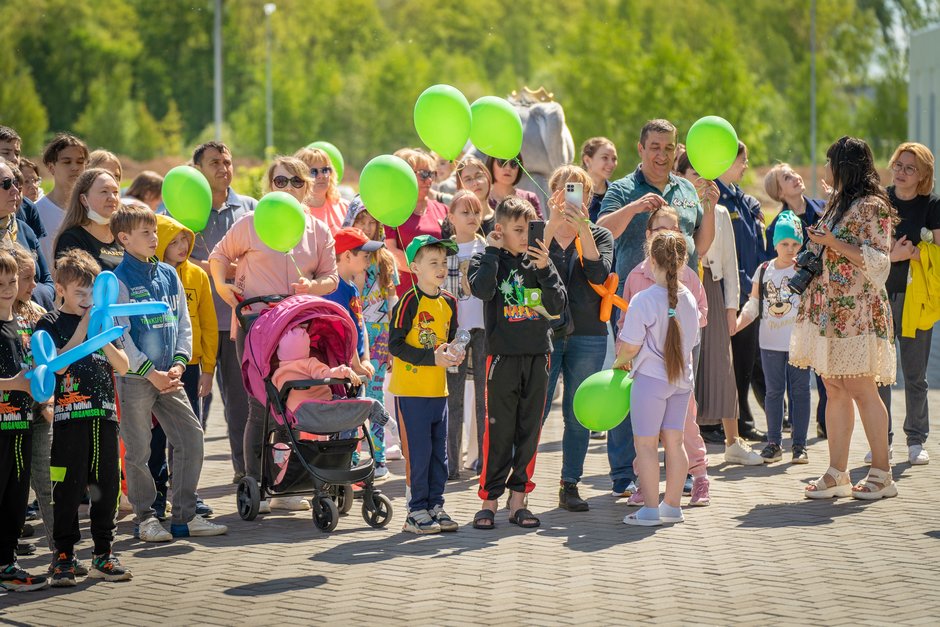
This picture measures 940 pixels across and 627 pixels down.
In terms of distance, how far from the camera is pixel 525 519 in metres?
7.54

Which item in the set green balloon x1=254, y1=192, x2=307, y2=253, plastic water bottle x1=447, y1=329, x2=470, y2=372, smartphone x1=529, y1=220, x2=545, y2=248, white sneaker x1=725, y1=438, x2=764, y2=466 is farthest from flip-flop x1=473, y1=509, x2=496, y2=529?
white sneaker x1=725, y1=438, x2=764, y2=466

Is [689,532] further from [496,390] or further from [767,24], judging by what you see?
[767,24]

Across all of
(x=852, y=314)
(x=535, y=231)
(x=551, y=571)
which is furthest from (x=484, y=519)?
(x=852, y=314)

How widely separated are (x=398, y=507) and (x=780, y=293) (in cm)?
343

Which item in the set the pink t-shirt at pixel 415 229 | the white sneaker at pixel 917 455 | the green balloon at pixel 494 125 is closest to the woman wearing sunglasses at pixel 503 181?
the pink t-shirt at pixel 415 229

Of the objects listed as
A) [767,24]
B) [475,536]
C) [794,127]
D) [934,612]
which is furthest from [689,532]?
[767,24]

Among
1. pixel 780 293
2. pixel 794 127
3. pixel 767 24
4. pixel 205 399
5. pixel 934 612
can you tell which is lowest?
pixel 934 612

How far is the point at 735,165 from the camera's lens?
9812 mm

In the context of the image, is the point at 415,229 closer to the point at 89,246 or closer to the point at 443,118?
the point at 443,118

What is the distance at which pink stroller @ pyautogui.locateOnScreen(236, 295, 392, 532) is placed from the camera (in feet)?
24.6

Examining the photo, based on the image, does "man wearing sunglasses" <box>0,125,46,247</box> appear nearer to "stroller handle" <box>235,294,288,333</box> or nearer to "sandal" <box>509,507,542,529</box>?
"stroller handle" <box>235,294,288,333</box>

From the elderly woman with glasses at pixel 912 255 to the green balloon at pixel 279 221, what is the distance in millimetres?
4207

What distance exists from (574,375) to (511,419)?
2.42 feet

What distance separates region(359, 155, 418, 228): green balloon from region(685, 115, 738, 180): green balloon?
1.97 metres
